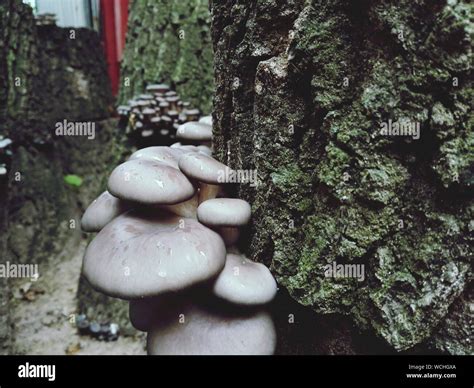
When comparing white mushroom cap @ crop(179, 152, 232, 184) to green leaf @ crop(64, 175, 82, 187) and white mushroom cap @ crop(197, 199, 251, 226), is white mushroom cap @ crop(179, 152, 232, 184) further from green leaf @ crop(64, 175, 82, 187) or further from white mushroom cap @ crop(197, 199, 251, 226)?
green leaf @ crop(64, 175, 82, 187)

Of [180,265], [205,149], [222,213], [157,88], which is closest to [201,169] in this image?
[222,213]

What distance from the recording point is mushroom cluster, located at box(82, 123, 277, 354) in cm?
136

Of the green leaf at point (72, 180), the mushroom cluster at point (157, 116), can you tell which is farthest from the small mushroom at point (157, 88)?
the green leaf at point (72, 180)

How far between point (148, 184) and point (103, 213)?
1.18 ft

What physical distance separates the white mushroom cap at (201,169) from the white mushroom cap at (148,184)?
2.0 inches

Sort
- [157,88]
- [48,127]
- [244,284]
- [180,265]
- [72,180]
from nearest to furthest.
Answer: [180,265] → [244,284] → [157,88] → [48,127] → [72,180]

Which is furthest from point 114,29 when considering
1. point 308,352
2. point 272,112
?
point 308,352

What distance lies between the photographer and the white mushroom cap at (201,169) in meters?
1.59

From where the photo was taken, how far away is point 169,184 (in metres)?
1.52

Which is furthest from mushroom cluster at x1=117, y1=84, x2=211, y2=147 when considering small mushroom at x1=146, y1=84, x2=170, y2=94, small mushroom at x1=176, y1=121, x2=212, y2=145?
small mushroom at x1=176, y1=121, x2=212, y2=145

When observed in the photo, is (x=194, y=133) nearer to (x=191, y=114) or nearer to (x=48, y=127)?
(x=191, y=114)

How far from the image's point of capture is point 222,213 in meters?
1.55

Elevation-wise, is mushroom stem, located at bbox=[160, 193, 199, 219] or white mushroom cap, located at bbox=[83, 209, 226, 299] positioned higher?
mushroom stem, located at bbox=[160, 193, 199, 219]
